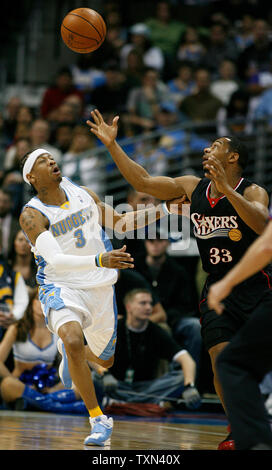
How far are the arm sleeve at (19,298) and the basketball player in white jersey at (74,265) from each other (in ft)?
8.24

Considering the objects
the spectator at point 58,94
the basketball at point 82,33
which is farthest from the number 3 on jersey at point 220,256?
the spectator at point 58,94

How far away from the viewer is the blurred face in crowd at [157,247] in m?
9.36

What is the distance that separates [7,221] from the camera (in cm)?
1029

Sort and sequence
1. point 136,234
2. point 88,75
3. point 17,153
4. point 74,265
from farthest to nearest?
point 88,75
point 17,153
point 136,234
point 74,265

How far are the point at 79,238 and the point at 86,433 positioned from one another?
174 centimetres

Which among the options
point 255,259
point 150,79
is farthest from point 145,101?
point 255,259

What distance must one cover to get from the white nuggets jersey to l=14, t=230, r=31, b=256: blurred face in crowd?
2911 millimetres

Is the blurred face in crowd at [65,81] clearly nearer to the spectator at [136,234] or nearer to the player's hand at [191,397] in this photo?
the spectator at [136,234]

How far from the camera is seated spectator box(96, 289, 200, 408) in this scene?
853cm

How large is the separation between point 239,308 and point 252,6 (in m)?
11.2

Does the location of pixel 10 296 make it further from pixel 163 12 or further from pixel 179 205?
pixel 163 12

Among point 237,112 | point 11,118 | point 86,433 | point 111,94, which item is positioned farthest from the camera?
point 11,118

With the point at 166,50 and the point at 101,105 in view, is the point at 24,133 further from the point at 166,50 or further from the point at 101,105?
the point at 166,50

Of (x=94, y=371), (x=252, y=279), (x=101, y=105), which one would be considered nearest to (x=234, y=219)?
(x=252, y=279)
